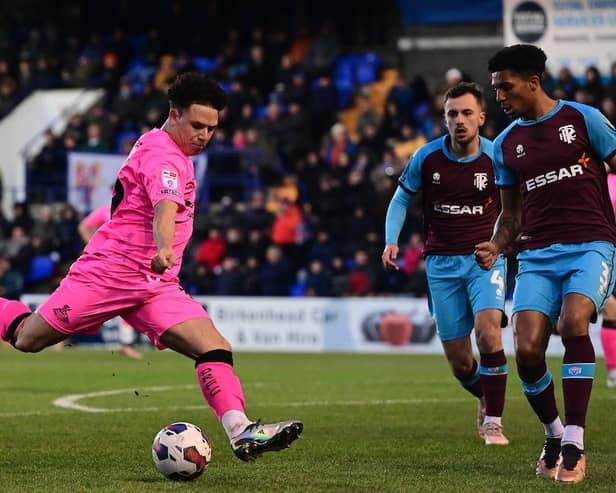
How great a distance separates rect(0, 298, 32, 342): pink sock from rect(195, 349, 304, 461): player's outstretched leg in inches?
53.5

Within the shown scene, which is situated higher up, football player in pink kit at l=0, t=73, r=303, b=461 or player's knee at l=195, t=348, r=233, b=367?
football player in pink kit at l=0, t=73, r=303, b=461

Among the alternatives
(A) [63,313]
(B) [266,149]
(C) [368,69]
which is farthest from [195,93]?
(C) [368,69]

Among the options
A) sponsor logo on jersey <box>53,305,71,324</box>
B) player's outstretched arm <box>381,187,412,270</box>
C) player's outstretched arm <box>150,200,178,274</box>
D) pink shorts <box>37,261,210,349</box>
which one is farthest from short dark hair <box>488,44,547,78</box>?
sponsor logo on jersey <box>53,305,71,324</box>

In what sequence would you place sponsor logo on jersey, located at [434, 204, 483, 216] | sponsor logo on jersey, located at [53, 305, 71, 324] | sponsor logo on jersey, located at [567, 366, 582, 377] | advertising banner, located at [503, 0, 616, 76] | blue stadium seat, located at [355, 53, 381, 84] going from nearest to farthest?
sponsor logo on jersey, located at [567, 366, 582, 377] → sponsor logo on jersey, located at [53, 305, 71, 324] → sponsor logo on jersey, located at [434, 204, 483, 216] → advertising banner, located at [503, 0, 616, 76] → blue stadium seat, located at [355, 53, 381, 84]

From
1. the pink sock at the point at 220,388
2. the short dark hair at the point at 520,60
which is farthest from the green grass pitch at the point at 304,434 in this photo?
the short dark hair at the point at 520,60

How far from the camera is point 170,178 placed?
7.84m

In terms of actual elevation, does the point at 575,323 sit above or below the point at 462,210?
below

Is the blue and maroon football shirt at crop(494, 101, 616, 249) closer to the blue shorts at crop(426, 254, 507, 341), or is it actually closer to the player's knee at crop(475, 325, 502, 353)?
the player's knee at crop(475, 325, 502, 353)

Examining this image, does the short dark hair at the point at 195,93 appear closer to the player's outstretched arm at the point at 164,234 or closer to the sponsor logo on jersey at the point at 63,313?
the player's outstretched arm at the point at 164,234

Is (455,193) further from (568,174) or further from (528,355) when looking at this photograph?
(528,355)

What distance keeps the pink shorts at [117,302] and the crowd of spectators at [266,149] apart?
1499 cm

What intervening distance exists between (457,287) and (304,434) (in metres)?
1.62

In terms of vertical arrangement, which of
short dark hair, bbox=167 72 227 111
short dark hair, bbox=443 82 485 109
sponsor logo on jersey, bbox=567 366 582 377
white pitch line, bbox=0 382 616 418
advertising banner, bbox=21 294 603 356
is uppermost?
short dark hair, bbox=443 82 485 109

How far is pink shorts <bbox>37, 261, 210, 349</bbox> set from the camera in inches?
322
